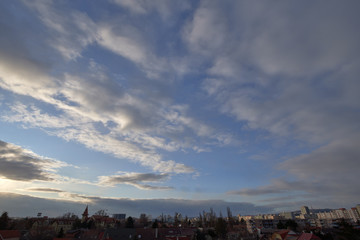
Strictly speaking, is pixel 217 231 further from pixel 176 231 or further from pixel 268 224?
pixel 268 224

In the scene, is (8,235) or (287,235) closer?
(287,235)

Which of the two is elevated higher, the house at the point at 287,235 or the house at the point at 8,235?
the house at the point at 287,235

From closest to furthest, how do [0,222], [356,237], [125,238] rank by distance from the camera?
1. [356,237]
2. [125,238]
3. [0,222]

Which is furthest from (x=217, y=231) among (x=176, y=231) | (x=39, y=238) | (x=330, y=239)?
(x=39, y=238)

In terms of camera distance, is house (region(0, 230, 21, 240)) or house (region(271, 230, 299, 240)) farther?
house (region(0, 230, 21, 240))

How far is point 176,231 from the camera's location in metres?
78.2

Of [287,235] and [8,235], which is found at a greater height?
[287,235]

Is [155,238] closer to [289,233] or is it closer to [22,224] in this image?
[289,233]


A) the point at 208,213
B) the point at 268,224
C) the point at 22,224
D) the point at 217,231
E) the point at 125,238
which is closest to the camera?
the point at 125,238

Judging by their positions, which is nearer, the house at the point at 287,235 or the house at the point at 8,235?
the house at the point at 287,235

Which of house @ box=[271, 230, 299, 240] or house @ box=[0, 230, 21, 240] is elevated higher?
house @ box=[271, 230, 299, 240]

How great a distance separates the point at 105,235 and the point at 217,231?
53.1 meters

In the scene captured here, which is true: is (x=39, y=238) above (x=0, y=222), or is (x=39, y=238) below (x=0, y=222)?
below

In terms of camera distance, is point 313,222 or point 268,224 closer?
point 268,224
